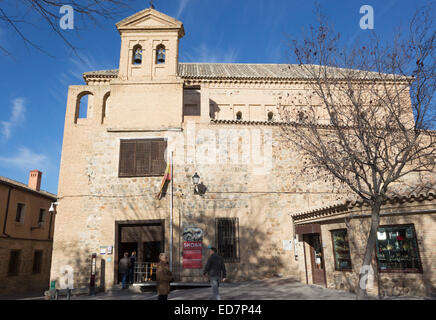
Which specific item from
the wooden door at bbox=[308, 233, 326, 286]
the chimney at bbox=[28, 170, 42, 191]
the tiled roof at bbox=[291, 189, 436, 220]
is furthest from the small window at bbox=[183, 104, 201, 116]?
the chimney at bbox=[28, 170, 42, 191]

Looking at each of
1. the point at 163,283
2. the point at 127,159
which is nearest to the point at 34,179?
the point at 127,159

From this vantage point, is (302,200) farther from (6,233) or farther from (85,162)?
(6,233)

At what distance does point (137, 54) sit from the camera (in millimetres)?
17531

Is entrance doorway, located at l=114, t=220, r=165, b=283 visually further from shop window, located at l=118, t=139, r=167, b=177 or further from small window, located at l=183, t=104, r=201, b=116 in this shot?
small window, located at l=183, t=104, r=201, b=116

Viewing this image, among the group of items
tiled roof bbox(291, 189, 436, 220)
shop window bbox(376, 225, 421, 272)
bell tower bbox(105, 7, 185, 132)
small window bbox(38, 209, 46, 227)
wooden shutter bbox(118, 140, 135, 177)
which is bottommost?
shop window bbox(376, 225, 421, 272)

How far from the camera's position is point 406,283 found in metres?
9.73

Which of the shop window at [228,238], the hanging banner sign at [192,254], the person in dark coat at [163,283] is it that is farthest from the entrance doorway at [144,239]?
the person in dark coat at [163,283]

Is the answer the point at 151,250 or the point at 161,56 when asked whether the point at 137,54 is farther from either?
the point at 151,250

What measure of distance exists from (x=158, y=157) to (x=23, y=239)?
1365cm

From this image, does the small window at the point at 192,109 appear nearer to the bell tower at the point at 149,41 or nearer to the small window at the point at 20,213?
the bell tower at the point at 149,41

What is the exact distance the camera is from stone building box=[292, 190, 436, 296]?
9.66 metres

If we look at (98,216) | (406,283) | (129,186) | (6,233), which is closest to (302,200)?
(406,283)

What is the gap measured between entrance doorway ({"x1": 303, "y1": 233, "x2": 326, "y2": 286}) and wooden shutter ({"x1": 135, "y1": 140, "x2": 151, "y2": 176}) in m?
8.31
